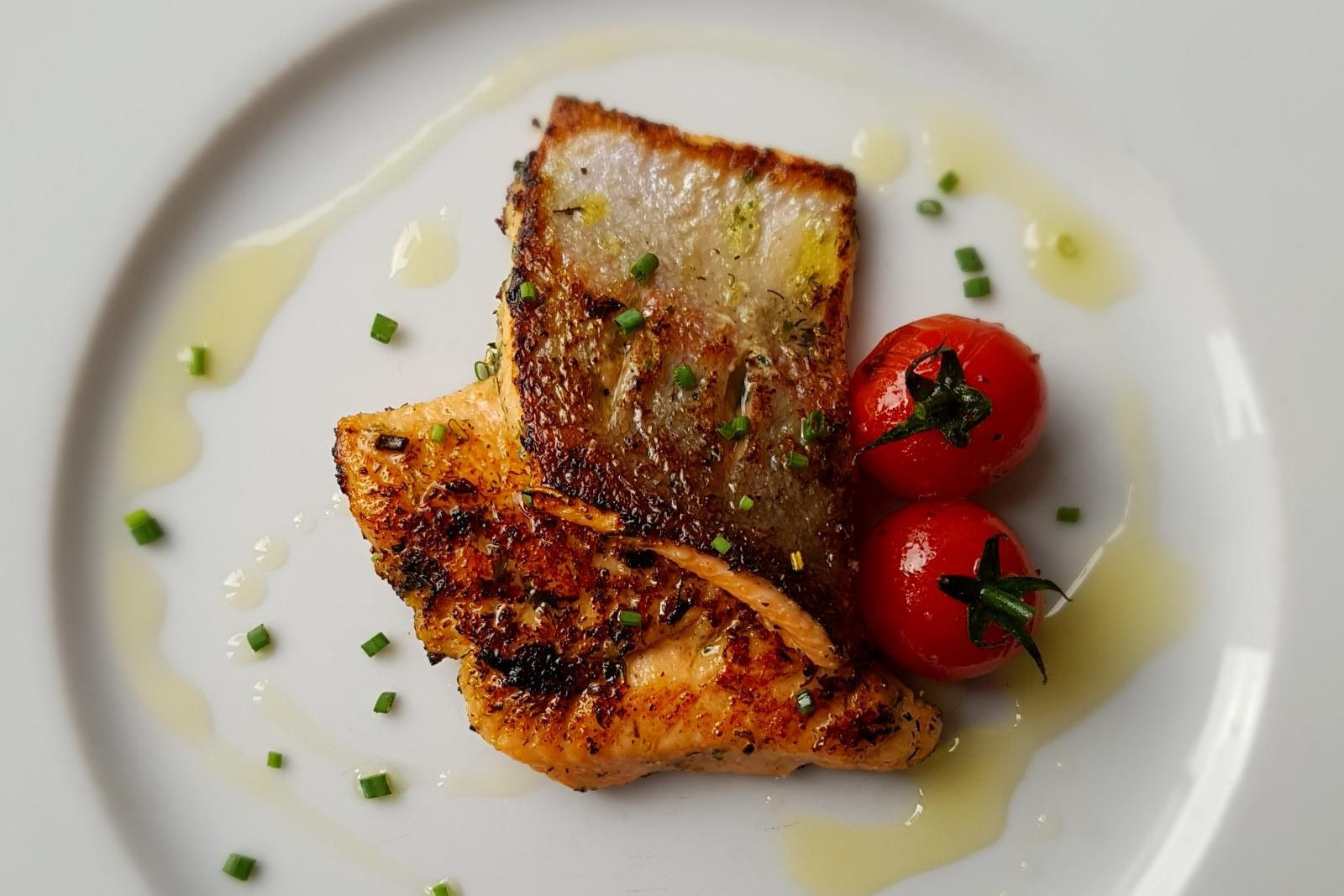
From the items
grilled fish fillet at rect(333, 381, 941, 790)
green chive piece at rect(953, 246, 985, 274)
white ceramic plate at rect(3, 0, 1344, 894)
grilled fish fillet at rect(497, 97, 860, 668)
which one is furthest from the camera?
green chive piece at rect(953, 246, 985, 274)

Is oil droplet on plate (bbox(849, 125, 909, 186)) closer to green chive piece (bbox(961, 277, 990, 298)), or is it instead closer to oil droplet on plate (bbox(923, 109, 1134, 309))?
oil droplet on plate (bbox(923, 109, 1134, 309))

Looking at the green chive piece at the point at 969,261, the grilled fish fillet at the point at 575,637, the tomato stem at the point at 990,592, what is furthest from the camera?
the green chive piece at the point at 969,261

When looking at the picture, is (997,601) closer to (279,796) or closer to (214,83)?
(279,796)

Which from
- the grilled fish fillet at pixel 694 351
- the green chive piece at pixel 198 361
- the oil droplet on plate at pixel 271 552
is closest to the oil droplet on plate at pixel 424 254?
the grilled fish fillet at pixel 694 351

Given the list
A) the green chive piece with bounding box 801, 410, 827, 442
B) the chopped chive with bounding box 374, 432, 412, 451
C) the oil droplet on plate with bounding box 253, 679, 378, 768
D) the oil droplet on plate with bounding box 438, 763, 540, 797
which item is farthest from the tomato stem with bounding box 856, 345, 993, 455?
the oil droplet on plate with bounding box 253, 679, 378, 768

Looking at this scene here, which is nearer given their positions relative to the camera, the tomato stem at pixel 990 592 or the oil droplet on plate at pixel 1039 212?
the tomato stem at pixel 990 592

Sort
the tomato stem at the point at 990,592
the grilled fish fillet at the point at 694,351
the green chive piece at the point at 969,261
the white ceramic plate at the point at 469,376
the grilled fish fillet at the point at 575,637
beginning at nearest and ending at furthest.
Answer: the tomato stem at the point at 990,592
the grilled fish fillet at the point at 694,351
the grilled fish fillet at the point at 575,637
the white ceramic plate at the point at 469,376
the green chive piece at the point at 969,261

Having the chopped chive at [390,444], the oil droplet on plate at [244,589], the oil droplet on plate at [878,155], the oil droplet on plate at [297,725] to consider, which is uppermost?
the oil droplet on plate at [878,155]

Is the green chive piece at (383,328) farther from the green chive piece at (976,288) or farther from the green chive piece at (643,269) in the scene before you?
the green chive piece at (976,288)
